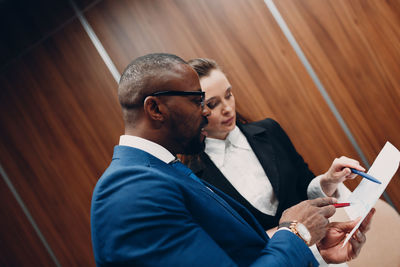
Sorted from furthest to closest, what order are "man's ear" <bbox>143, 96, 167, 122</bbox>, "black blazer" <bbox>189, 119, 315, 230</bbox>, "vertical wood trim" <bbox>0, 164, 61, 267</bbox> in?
"vertical wood trim" <bbox>0, 164, 61, 267</bbox>
"black blazer" <bbox>189, 119, 315, 230</bbox>
"man's ear" <bbox>143, 96, 167, 122</bbox>

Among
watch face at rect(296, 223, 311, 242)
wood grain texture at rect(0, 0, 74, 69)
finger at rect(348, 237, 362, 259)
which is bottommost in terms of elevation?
finger at rect(348, 237, 362, 259)

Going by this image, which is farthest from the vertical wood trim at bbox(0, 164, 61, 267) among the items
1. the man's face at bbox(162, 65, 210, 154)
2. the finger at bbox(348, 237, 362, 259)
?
the finger at bbox(348, 237, 362, 259)

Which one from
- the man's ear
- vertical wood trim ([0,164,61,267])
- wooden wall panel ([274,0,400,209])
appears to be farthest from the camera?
vertical wood trim ([0,164,61,267])

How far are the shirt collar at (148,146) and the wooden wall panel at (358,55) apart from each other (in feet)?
4.49

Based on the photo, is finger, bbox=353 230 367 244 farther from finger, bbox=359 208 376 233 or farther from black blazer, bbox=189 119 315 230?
black blazer, bbox=189 119 315 230

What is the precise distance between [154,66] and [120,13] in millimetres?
1261

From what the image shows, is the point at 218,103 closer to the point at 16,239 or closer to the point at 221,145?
the point at 221,145

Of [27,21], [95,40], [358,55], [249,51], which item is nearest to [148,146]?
[249,51]

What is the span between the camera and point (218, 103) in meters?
1.40

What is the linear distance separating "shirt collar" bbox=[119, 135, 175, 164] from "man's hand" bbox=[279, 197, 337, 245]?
0.46 m

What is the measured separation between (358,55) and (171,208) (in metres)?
1.69

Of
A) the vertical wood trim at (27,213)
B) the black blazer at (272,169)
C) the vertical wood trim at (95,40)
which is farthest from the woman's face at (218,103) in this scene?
the vertical wood trim at (27,213)

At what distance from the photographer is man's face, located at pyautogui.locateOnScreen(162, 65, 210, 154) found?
0.88m

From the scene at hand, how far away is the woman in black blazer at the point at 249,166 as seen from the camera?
1.31 metres
